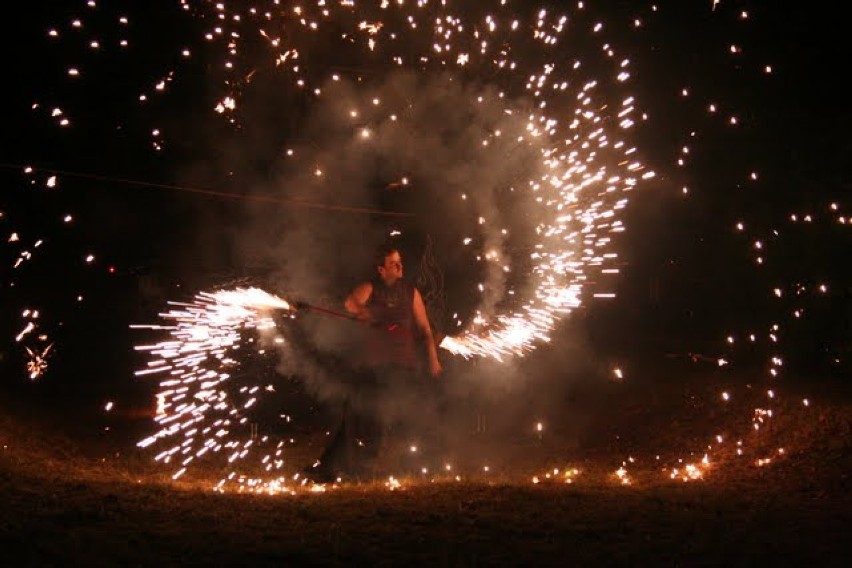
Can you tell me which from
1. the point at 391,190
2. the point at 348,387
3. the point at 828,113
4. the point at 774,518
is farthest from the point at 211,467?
the point at 828,113

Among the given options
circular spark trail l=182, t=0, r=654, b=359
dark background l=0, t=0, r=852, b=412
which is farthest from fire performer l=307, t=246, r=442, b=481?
dark background l=0, t=0, r=852, b=412

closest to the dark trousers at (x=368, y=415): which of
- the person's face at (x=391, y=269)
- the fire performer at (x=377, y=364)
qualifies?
the fire performer at (x=377, y=364)

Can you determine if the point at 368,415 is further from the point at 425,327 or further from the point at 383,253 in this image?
the point at 383,253

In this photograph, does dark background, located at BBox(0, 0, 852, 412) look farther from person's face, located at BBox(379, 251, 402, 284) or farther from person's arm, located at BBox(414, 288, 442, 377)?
person's arm, located at BBox(414, 288, 442, 377)

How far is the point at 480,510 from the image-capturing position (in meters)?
5.64

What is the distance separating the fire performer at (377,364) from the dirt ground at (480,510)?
16.2 inches

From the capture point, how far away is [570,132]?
9.52m

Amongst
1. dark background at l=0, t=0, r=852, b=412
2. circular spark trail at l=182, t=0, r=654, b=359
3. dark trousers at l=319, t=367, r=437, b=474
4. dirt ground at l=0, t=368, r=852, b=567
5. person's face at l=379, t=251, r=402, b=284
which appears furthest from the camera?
circular spark trail at l=182, t=0, r=654, b=359

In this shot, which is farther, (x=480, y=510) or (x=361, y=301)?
(x=361, y=301)

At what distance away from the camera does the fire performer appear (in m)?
7.78

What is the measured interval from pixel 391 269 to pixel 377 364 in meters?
0.99

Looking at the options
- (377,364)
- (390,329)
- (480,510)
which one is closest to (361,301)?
(390,329)

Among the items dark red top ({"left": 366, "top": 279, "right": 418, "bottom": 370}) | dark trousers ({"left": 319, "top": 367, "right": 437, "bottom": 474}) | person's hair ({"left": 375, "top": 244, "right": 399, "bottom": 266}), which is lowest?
dark trousers ({"left": 319, "top": 367, "right": 437, "bottom": 474})

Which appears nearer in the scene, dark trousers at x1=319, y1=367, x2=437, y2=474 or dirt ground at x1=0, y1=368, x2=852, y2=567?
dirt ground at x1=0, y1=368, x2=852, y2=567
